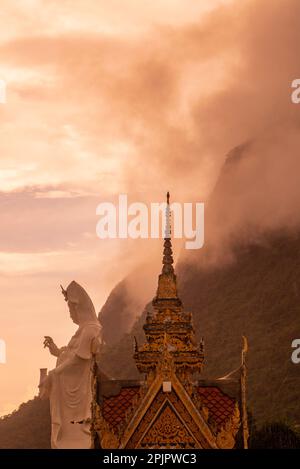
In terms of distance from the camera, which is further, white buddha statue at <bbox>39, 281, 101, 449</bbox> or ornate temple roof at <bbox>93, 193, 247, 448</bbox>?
white buddha statue at <bbox>39, 281, 101, 449</bbox>

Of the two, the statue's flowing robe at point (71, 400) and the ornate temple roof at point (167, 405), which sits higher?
the statue's flowing robe at point (71, 400)

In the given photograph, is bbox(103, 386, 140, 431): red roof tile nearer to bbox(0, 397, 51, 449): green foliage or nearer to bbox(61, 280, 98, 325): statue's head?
bbox(61, 280, 98, 325): statue's head

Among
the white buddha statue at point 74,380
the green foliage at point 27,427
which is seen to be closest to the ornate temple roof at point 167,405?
the white buddha statue at point 74,380

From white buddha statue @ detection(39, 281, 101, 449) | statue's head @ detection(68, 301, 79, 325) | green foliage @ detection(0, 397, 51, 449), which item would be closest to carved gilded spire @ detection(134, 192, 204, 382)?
white buddha statue @ detection(39, 281, 101, 449)

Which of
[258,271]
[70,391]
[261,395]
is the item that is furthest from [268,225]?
[70,391]

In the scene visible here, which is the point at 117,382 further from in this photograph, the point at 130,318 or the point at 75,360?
the point at 130,318

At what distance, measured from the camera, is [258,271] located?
392ft

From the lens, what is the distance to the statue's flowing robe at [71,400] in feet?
107

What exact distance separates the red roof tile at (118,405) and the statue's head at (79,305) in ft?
17.6

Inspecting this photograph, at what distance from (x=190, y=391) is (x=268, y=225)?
323 feet

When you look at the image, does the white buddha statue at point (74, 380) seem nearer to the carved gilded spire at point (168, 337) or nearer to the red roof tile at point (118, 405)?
the carved gilded spire at point (168, 337)

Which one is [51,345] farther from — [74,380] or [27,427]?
[27,427]

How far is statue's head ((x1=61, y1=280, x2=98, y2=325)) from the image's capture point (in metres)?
32.1

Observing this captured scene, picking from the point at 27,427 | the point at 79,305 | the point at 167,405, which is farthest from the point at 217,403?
the point at 27,427
